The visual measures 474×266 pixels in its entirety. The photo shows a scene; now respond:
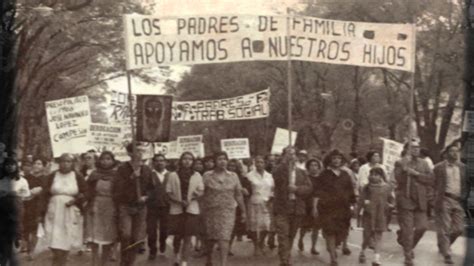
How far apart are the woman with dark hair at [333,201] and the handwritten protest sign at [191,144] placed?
115 cm

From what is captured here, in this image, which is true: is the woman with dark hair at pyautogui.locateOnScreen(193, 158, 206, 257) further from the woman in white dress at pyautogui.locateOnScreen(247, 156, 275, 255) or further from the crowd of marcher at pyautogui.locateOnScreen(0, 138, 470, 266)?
the woman in white dress at pyautogui.locateOnScreen(247, 156, 275, 255)

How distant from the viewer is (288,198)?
7.60 meters

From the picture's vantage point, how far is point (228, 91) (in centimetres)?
757

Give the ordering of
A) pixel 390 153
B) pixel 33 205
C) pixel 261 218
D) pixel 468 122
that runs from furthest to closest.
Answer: pixel 468 122
pixel 390 153
pixel 261 218
pixel 33 205

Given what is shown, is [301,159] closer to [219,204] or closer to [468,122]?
[219,204]

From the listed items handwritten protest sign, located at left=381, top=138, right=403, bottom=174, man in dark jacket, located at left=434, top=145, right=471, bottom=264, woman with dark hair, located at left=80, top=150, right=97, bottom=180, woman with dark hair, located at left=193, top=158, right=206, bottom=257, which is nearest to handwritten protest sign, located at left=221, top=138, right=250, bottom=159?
woman with dark hair, located at left=193, top=158, right=206, bottom=257

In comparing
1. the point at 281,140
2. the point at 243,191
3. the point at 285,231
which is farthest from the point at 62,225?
the point at 281,140

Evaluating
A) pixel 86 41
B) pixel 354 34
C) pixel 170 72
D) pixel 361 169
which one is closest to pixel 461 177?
pixel 361 169

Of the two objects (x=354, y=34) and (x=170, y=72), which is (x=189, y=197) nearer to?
(x=170, y=72)

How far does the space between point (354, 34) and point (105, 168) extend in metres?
2.63

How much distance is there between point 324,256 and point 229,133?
58.1 inches

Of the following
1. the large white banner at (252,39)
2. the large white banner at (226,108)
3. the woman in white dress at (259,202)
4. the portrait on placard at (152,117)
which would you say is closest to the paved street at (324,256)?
the woman in white dress at (259,202)

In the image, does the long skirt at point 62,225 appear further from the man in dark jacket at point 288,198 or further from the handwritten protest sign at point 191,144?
the man in dark jacket at point 288,198

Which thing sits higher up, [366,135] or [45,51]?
[45,51]
